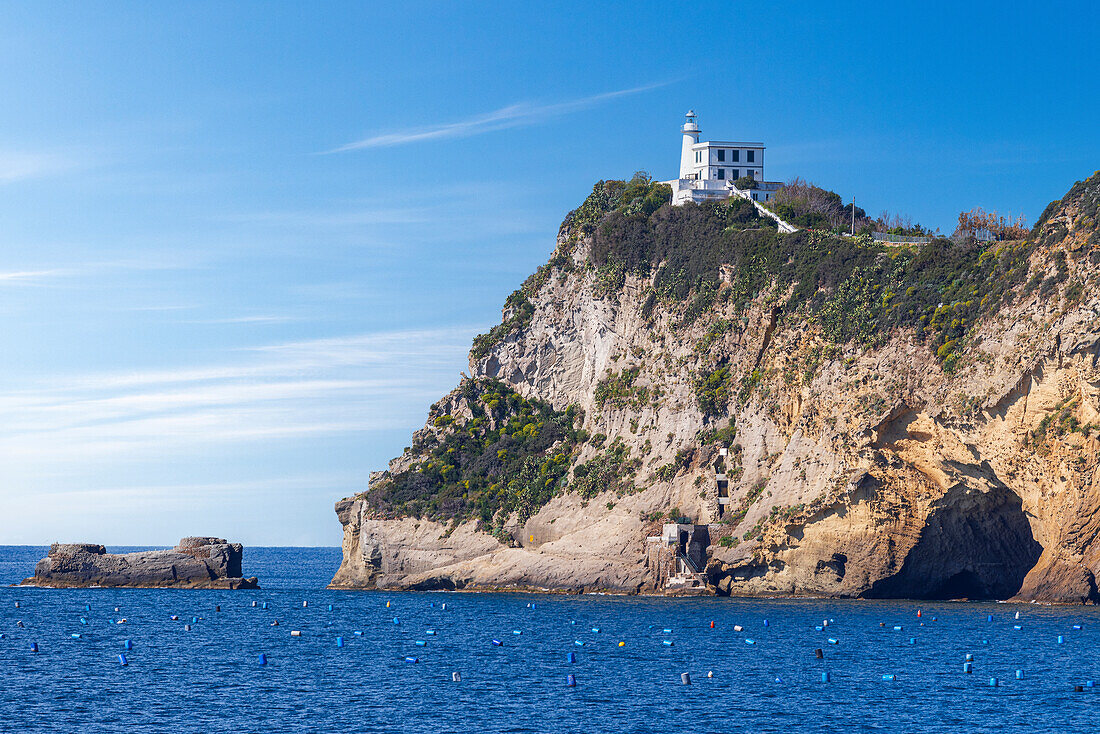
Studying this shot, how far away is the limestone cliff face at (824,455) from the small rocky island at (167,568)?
35.6ft

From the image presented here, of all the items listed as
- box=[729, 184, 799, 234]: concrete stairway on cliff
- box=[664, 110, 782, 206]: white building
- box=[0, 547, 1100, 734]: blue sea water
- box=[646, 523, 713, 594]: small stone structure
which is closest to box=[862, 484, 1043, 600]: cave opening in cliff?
box=[0, 547, 1100, 734]: blue sea water

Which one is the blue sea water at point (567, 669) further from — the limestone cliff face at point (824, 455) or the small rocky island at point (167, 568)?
the small rocky island at point (167, 568)

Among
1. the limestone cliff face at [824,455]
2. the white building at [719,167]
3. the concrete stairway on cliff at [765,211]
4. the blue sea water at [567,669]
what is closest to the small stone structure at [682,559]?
the limestone cliff face at [824,455]

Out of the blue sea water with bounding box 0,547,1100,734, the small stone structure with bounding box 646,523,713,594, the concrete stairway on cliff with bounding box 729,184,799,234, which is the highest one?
the concrete stairway on cliff with bounding box 729,184,799,234

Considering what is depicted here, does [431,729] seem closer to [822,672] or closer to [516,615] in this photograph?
[822,672]

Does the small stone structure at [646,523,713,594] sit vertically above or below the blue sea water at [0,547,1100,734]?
above

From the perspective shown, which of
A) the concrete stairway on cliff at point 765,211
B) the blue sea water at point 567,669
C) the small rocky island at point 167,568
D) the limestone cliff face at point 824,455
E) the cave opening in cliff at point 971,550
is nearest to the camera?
the blue sea water at point 567,669

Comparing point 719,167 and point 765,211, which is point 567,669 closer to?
point 765,211

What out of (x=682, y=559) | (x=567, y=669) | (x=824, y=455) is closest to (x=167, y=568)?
(x=682, y=559)

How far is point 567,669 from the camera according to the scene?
55.6 meters

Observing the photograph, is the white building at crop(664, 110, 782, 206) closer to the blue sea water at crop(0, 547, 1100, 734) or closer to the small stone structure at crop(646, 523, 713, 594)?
the small stone structure at crop(646, 523, 713, 594)

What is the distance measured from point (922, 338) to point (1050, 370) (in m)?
10.5

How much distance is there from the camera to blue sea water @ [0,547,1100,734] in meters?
43.7

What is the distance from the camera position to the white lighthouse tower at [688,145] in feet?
409
